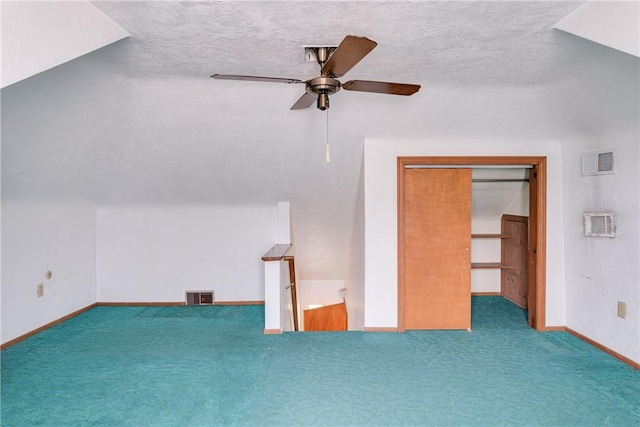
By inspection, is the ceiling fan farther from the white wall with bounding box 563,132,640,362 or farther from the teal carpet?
the white wall with bounding box 563,132,640,362

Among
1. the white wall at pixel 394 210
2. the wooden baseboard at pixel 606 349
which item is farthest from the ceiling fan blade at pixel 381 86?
the wooden baseboard at pixel 606 349

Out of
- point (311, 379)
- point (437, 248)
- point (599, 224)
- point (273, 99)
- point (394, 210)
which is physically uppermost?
point (273, 99)

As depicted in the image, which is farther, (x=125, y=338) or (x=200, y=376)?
(x=125, y=338)

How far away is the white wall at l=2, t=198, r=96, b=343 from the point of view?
12.0 feet

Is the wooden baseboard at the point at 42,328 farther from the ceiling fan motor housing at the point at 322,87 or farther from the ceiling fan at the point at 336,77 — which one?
the ceiling fan motor housing at the point at 322,87

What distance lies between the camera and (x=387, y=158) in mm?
3912

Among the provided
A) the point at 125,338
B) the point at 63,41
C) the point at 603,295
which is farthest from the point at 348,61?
the point at 125,338

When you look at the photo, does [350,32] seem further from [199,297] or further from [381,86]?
[199,297]

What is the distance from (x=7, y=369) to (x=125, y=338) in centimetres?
93

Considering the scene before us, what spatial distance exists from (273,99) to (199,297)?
9.94ft

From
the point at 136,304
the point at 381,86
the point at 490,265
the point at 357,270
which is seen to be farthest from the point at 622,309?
the point at 136,304

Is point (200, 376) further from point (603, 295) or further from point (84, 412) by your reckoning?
point (603, 295)

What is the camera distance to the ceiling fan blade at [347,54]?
1713 mm

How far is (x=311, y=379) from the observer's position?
2.89 m
